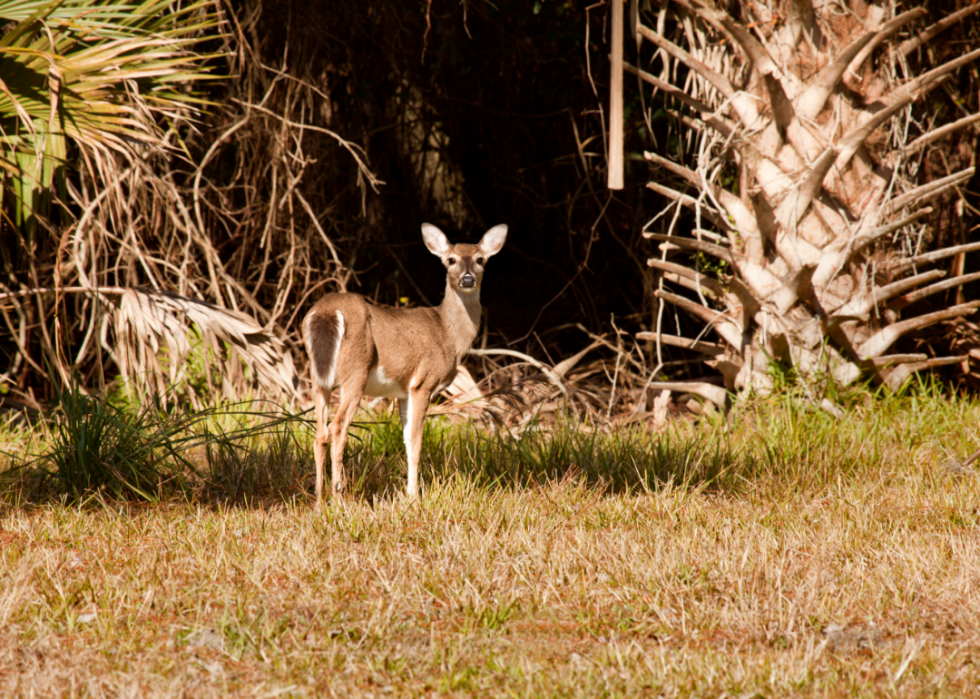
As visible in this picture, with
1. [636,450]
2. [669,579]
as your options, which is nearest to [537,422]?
[636,450]

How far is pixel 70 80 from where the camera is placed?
4992mm

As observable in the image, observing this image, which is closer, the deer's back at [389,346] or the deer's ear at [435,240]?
the deer's back at [389,346]

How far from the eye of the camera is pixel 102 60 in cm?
499

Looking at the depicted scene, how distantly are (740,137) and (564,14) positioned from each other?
94.9 inches

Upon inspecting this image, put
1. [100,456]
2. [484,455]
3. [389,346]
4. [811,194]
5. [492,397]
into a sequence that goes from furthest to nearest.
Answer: [492,397], [811,194], [484,455], [389,346], [100,456]

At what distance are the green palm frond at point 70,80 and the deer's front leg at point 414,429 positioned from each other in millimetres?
1786

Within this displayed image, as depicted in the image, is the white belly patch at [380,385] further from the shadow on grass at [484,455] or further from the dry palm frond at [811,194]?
the dry palm frond at [811,194]

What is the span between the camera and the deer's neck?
532 centimetres

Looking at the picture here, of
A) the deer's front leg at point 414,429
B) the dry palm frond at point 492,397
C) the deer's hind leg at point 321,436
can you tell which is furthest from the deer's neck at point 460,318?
the dry palm frond at point 492,397

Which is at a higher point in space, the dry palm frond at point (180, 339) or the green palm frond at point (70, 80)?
the green palm frond at point (70, 80)

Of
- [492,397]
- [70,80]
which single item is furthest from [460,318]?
[70,80]

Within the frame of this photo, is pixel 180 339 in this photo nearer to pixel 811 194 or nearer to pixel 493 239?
pixel 493 239

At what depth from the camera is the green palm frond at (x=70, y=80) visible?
4883 mm

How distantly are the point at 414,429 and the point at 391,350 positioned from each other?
0.40 metres
